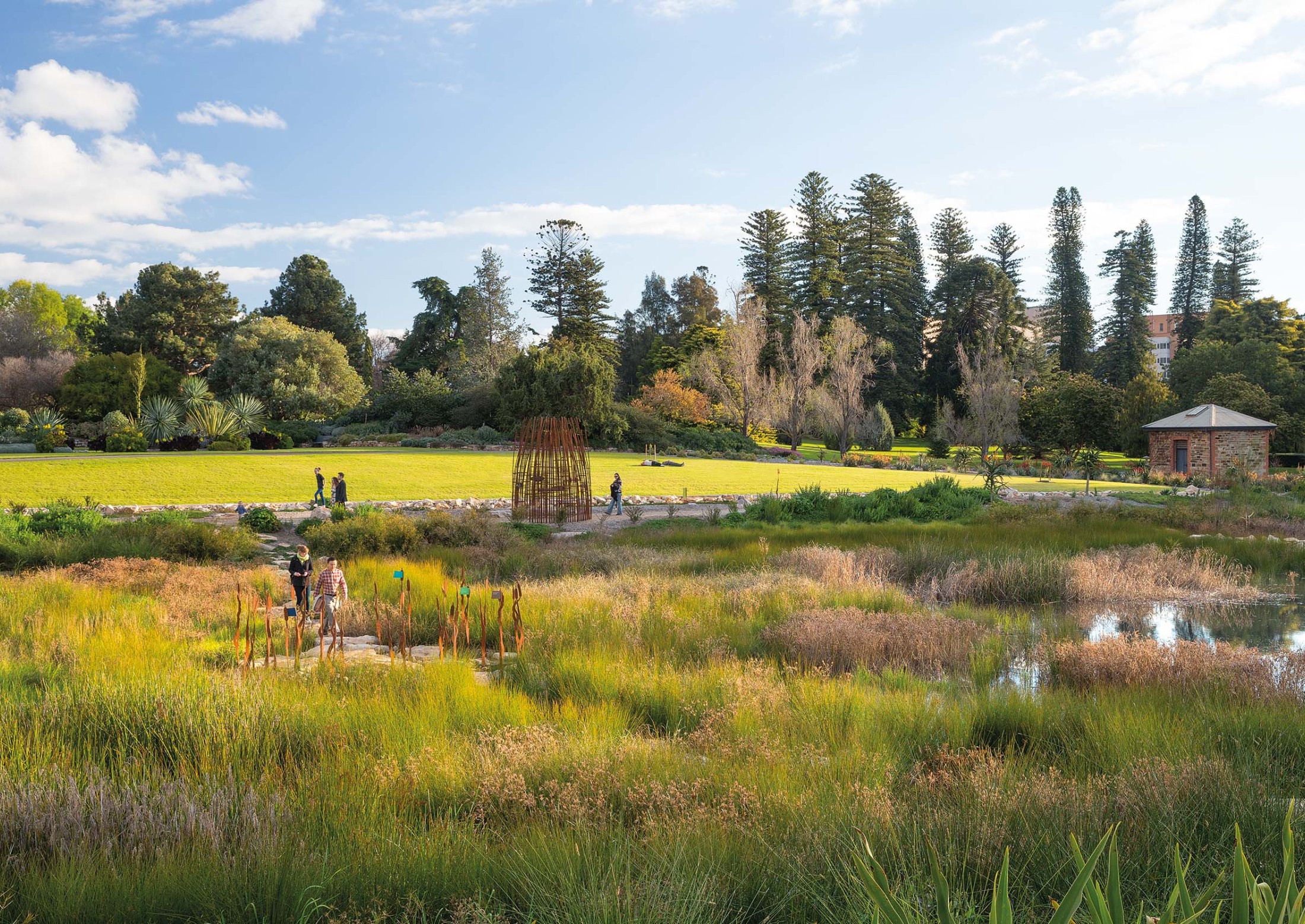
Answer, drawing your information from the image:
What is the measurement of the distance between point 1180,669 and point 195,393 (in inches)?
1474

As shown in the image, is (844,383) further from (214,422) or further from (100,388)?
(100,388)

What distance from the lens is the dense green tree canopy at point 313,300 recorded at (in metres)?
54.5

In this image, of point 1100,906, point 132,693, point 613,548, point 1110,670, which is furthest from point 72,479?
point 1100,906

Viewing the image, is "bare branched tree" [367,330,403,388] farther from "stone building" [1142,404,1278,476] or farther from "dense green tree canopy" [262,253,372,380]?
"stone building" [1142,404,1278,476]

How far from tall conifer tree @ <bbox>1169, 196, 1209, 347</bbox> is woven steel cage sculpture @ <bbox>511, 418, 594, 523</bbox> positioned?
5459 centimetres

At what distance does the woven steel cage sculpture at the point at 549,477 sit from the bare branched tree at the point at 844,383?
22235 mm

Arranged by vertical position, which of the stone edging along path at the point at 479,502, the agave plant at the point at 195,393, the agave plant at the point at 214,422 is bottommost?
the stone edging along path at the point at 479,502

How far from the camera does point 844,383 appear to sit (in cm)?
4194

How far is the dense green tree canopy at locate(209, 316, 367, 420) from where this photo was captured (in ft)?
134

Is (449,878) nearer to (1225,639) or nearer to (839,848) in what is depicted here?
(839,848)

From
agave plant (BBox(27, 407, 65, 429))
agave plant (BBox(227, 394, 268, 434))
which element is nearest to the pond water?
agave plant (BBox(227, 394, 268, 434))

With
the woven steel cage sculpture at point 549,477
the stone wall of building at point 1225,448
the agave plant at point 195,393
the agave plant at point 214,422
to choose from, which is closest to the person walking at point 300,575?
the woven steel cage sculpture at point 549,477

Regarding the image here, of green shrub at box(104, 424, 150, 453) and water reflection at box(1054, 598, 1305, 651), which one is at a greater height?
green shrub at box(104, 424, 150, 453)

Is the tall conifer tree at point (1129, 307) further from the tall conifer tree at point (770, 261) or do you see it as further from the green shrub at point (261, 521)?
the green shrub at point (261, 521)
